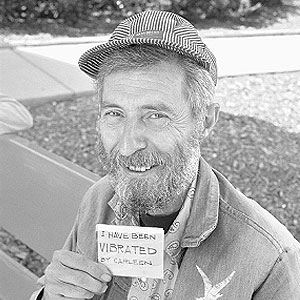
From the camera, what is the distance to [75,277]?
1.93 m

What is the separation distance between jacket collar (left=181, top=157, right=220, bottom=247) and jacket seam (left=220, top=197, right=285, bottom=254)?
0.12 feet

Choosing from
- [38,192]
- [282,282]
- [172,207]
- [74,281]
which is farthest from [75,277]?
[38,192]

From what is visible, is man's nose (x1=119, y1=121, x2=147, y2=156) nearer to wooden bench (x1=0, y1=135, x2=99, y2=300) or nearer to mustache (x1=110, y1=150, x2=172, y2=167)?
mustache (x1=110, y1=150, x2=172, y2=167)

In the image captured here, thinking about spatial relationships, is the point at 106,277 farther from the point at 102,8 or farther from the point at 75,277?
the point at 102,8

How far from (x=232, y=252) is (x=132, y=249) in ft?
0.91

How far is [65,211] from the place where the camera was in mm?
3012

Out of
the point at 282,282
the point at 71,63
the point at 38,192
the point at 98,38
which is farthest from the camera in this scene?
the point at 98,38

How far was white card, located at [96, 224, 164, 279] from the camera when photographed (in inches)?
72.7

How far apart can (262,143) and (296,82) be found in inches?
72.7

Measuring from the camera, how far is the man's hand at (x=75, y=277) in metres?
1.92

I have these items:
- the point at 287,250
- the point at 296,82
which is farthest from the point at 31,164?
the point at 296,82

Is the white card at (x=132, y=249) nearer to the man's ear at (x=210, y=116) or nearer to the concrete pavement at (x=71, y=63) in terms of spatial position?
the man's ear at (x=210, y=116)

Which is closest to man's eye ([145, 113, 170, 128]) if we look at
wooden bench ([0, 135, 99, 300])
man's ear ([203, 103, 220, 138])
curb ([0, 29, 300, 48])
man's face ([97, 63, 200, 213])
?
man's face ([97, 63, 200, 213])

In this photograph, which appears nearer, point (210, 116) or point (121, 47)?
point (121, 47)
